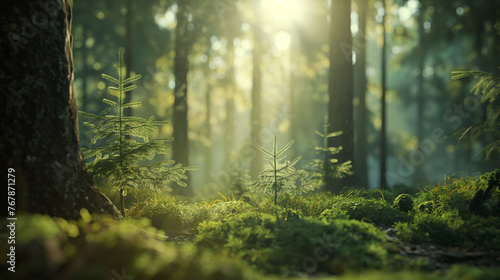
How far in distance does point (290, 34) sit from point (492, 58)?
1002cm

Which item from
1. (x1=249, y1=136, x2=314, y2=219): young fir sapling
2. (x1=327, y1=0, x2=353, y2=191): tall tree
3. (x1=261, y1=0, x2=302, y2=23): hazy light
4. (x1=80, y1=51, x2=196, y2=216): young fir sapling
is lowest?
(x1=249, y1=136, x2=314, y2=219): young fir sapling

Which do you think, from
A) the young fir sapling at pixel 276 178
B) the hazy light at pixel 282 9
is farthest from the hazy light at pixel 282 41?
the young fir sapling at pixel 276 178

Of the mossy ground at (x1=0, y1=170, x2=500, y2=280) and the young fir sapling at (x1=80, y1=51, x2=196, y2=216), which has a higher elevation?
the young fir sapling at (x1=80, y1=51, x2=196, y2=216)

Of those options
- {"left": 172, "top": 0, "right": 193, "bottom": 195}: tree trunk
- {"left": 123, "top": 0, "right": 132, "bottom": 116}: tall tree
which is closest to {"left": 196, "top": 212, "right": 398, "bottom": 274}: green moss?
{"left": 172, "top": 0, "right": 193, "bottom": 195}: tree trunk

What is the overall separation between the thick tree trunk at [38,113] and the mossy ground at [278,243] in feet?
1.22

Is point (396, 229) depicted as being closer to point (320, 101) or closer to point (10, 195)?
point (10, 195)

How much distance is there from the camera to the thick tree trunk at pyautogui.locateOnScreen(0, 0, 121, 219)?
415 centimetres

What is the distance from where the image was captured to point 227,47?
1952cm

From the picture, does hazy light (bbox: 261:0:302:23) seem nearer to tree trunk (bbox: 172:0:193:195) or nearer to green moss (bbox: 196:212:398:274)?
tree trunk (bbox: 172:0:193:195)

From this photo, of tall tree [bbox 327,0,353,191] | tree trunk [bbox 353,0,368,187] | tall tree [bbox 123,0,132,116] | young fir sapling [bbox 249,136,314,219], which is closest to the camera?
young fir sapling [bbox 249,136,314,219]

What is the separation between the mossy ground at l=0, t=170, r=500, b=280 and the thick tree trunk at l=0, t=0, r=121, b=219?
37 centimetres

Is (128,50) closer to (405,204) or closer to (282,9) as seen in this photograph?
(282,9)

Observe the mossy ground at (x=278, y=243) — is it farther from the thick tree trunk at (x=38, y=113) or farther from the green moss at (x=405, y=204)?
the thick tree trunk at (x=38, y=113)

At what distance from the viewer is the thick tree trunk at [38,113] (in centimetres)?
415
